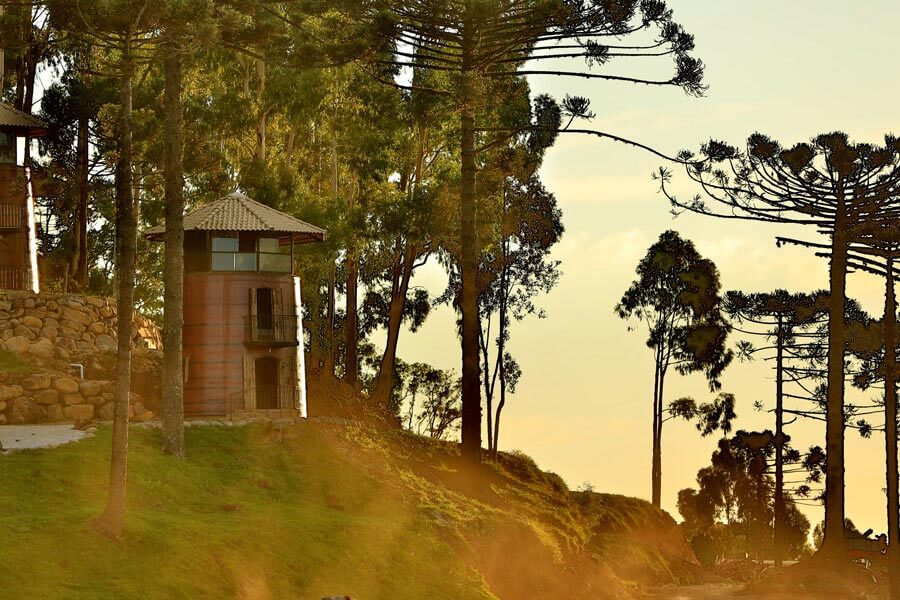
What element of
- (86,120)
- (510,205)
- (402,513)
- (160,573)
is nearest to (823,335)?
(510,205)

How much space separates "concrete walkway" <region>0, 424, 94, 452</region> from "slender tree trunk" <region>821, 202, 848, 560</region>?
22365 mm

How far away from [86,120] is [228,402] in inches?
655

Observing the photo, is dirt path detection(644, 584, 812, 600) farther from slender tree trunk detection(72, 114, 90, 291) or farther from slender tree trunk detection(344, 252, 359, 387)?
slender tree trunk detection(72, 114, 90, 291)

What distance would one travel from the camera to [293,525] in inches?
1158

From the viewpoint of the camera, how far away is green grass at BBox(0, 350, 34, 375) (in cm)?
3866

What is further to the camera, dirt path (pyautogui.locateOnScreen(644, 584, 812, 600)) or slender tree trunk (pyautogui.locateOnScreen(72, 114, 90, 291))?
slender tree trunk (pyautogui.locateOnScreen(72, 114, 90, 291))

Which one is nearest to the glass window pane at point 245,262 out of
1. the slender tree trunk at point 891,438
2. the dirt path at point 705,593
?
the dirt path at point 705,593

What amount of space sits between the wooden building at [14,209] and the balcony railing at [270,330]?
1201 cm

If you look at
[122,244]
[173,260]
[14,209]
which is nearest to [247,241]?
[173,260]

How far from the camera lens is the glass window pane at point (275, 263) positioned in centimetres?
4022

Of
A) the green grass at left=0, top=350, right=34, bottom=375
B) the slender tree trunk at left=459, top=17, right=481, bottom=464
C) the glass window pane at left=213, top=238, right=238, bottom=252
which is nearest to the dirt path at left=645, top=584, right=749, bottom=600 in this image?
the slender tree trunk at left=459, top=17, right=481, bottom=464

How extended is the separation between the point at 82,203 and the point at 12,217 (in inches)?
169

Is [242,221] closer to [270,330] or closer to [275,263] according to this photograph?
[275,263]

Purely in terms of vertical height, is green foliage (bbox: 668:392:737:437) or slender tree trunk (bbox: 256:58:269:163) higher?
slender tree trunk (bbox: 256:58:269:163)
